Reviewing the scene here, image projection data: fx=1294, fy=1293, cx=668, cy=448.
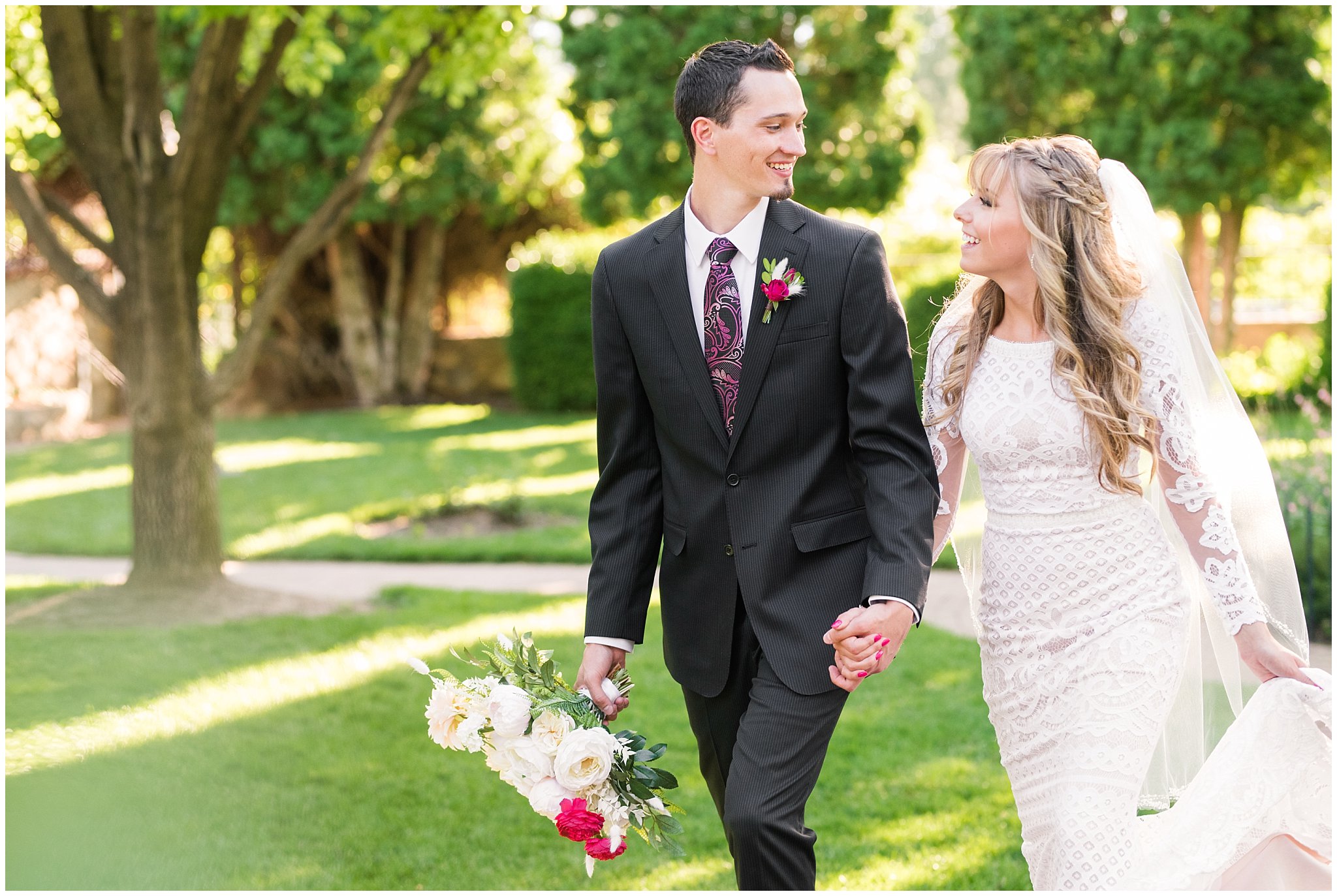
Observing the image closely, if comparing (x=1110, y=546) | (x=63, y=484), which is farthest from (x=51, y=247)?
(x=63, y=484)

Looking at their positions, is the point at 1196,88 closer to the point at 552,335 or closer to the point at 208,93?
the point at 552,335

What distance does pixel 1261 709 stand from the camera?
3172 mm

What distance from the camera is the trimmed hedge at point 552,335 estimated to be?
20328 mm

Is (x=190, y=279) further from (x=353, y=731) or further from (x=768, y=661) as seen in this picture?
(x=768, y=661)

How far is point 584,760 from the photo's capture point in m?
2.88

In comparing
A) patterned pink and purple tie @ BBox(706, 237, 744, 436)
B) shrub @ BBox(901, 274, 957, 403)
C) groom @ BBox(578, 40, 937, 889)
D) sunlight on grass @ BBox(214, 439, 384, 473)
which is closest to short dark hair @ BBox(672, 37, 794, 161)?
groom @ BBox(578, 40, 937, 889)

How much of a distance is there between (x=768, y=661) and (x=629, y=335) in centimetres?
87

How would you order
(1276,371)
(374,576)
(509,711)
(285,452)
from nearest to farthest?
(509,711) < (374,576) < (285,452) < (1276,371)

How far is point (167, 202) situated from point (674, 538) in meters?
5.97

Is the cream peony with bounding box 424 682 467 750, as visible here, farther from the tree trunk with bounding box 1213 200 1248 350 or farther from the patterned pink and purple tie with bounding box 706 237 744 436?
the tree trunk with bounding box 1213 200 1248 350

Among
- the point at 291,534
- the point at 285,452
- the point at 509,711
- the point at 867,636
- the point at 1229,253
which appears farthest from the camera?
the point at 1229,253

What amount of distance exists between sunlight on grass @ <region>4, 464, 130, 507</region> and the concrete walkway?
10.9 feet

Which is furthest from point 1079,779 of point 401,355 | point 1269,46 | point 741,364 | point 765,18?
point 401,355

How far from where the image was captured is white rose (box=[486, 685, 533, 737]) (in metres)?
2.93
